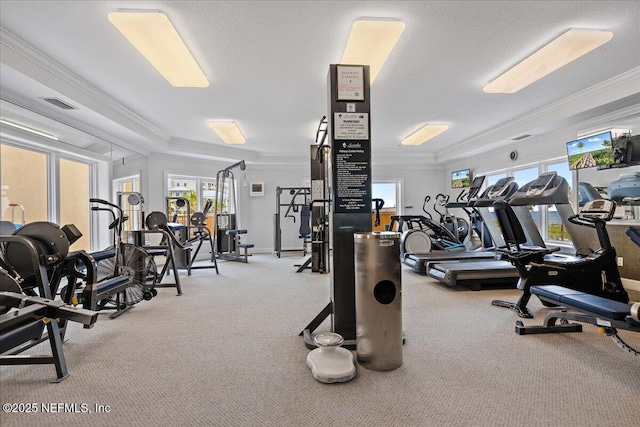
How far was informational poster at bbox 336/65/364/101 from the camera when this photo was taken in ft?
8.53

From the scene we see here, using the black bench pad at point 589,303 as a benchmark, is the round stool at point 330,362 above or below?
below

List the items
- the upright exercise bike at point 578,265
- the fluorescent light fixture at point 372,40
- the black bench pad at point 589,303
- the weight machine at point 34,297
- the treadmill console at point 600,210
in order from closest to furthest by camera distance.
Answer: the weight machine at point 34,297 → the black bench pad at point 589,303 → the fluorescent light fixture at point 372,40 → the treadmill console at point 600,210 → the upright exercise bike at point 578,265

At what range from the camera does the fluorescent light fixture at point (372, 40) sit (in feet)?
9.14

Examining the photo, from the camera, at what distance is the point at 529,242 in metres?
5.01

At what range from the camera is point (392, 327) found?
2.22m

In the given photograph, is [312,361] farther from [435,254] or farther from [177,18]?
[435,254]

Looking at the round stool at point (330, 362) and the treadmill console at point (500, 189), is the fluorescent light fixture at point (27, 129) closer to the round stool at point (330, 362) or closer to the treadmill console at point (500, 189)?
the round stool at point (330, 362)

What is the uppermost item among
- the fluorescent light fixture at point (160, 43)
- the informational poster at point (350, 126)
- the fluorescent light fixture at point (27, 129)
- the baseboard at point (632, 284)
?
the fluorescent light fixture at point (160, 43)

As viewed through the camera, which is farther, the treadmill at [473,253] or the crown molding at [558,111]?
the treadmill at [473,253]

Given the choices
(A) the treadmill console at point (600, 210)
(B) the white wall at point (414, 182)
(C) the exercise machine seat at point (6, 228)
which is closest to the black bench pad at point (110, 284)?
(C) the exercise machine seat at point (6, 228)

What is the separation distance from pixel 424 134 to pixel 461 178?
261cm

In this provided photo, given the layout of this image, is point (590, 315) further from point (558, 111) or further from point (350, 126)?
point (558, 111)

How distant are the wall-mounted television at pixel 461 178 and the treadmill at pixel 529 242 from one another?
12.7 ft

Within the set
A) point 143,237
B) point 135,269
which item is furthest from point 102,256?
point 143,237
